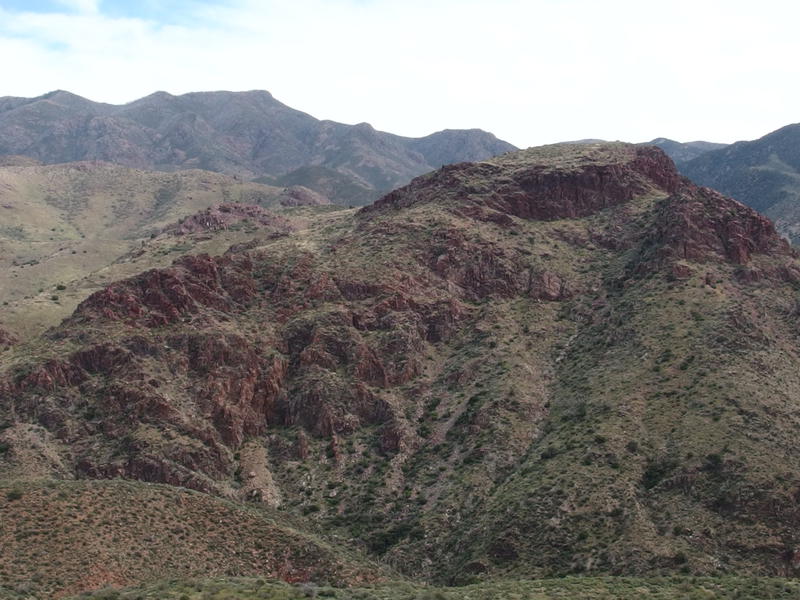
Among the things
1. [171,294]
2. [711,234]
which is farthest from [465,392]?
[711,234]

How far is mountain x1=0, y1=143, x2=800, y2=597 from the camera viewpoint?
72.2 metres

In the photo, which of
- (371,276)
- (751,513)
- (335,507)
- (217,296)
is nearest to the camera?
(751,513)

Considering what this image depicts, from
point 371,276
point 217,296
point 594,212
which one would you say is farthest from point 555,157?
point 217,296

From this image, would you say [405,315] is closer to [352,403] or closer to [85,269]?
[352,403]

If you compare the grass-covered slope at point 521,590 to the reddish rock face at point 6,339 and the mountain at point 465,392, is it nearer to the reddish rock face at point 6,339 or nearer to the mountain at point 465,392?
the mountain at point 465,392

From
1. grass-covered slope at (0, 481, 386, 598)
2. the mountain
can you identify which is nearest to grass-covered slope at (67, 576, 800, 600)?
the mountain

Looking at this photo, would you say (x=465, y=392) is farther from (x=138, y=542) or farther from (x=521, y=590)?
(x=138, y=542)

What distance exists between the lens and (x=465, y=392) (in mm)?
98562

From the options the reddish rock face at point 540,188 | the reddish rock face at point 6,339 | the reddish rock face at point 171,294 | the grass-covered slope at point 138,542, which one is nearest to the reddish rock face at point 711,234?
the reddish rock face at point 540,188

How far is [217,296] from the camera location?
349ft

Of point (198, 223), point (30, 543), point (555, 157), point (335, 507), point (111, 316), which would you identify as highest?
point (555, 157)

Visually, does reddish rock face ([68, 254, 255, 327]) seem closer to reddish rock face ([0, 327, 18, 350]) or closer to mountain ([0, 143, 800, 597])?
mountain ([0, 143, 800, 597])

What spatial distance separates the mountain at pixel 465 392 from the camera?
72.2m

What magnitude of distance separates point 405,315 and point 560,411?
27009 millimetres
